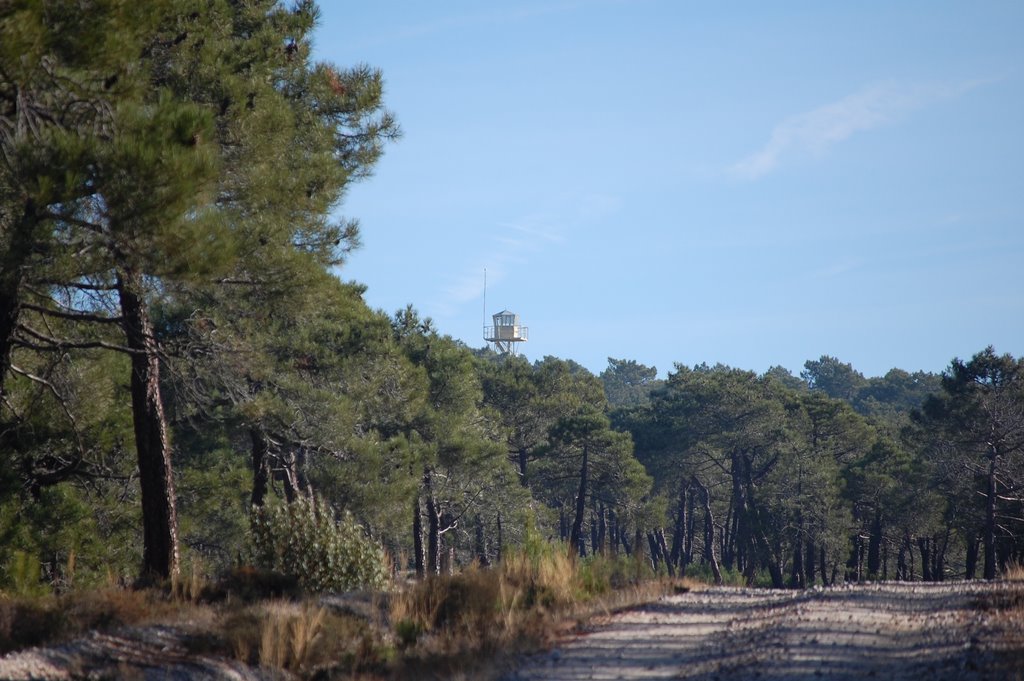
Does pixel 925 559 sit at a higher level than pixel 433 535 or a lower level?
lower

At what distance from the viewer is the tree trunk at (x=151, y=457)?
477 inches

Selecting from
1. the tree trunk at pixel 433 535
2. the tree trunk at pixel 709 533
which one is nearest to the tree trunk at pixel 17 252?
the tree trunk at pixel 433 535

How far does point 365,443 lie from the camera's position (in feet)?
82.1

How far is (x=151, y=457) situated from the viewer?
40.1ft

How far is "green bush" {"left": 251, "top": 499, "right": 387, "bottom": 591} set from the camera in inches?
485

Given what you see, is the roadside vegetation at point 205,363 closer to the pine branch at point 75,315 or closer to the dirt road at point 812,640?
the pine branch at point 75,315

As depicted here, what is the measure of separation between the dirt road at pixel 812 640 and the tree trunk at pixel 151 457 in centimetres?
540

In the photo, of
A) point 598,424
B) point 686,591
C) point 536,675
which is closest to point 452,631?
point 536,675

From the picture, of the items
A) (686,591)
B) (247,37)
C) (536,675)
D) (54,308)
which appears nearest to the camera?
(536,675)

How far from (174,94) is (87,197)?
114 inches

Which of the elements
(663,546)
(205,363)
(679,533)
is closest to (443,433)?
(205,363)

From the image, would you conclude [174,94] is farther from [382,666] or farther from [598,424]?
[598,424]

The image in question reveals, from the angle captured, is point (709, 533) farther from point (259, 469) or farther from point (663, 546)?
point (259, 469)

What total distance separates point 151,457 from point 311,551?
7.25 ft
